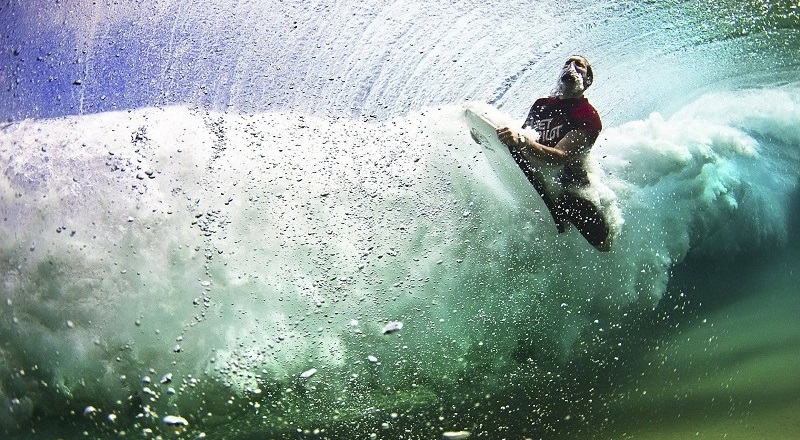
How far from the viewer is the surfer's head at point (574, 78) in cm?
296

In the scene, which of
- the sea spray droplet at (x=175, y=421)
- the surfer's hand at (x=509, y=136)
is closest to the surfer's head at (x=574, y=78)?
the surfer's hand at (x=509, y=136)

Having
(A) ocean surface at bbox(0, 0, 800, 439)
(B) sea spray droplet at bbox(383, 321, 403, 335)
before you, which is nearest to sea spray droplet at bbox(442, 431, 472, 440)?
(A) ocean surface at bbox(0, 0, 800, 439)

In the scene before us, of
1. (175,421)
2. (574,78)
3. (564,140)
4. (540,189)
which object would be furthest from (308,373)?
(574,78)

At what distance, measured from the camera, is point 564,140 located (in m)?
2.91

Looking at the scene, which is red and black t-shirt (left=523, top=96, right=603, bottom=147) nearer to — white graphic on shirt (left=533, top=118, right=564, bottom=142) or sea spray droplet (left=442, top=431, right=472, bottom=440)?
white graphic on shirt (left=533, top=118, right=564, bottom=142)

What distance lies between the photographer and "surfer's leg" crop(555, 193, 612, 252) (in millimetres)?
2979

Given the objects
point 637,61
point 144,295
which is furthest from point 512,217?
point 144,295

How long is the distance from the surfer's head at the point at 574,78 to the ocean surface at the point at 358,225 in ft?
0.17

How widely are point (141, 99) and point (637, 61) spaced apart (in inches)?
89.3

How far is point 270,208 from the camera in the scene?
2936mm

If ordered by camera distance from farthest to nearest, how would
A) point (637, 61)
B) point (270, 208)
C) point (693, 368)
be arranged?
point (693, 368), point (637, 61), point (270, 208)

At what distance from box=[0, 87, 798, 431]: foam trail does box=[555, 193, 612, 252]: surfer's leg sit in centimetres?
5

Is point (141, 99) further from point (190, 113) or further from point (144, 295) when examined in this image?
point (144, 295)

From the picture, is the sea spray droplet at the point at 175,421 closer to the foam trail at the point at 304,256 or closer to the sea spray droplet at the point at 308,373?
the foam trail at the point at 304,256
